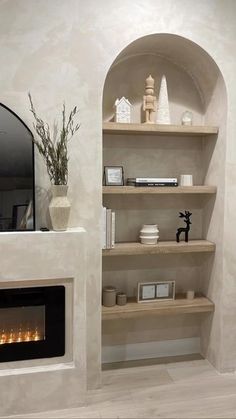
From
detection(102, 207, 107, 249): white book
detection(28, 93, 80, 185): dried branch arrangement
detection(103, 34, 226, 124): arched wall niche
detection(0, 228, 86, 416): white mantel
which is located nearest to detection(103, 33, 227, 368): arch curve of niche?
detection(103, 34, 226, 124): arched wall niche

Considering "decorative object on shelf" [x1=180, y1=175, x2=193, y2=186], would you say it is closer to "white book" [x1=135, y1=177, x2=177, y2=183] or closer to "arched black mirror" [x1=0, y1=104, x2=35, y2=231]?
"white book" [x1=135, y1=177, x2=177, y2=183]

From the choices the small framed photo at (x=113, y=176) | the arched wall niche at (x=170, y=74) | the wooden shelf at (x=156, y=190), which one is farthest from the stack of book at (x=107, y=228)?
the arched wall niche at (x=170, y=74)

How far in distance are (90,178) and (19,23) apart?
41.2 inches

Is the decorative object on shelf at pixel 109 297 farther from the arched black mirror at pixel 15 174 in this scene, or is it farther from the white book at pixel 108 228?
the arched black mirror at pixel 15 174

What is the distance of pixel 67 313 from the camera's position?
2.37 m

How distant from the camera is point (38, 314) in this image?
239 centimetres

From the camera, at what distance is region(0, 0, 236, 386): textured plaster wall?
7.53 ft

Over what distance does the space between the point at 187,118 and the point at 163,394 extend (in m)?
1.99

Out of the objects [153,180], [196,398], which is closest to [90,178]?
[153,180]

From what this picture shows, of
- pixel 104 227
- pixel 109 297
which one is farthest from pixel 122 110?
pixel 109 297

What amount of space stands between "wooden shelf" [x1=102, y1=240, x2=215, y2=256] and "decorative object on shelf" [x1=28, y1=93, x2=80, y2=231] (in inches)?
18.5

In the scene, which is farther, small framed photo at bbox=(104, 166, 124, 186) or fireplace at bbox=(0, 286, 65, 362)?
small framed photo at bbox=(104, 166, 124, 186)

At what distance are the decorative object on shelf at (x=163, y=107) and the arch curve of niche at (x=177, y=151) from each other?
148mm

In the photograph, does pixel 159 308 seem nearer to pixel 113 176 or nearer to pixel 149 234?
pixel 149 234
